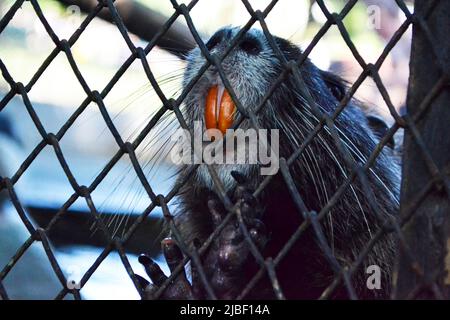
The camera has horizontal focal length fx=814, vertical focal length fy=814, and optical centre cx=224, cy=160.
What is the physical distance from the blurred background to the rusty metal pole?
1925mm

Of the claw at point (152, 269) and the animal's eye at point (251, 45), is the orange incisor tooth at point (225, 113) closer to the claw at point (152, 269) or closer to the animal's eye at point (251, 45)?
the animal's eye at point (251, 45)

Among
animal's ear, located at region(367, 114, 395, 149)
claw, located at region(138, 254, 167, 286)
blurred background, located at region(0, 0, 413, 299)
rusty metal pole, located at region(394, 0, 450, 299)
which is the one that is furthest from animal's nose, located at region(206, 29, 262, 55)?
animal's ear, located at region(367, 114, 395, 149)

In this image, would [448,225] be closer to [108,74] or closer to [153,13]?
[153,13]

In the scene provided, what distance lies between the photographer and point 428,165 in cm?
164

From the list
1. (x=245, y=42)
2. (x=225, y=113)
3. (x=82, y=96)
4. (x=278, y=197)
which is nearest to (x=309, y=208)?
(x=278, y=197)

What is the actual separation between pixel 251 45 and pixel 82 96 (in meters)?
5.24

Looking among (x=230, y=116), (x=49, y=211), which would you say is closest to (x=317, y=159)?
(x=230, y=116)

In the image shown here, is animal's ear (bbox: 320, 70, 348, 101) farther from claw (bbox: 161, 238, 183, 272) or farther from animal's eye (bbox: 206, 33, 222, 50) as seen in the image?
claw (bbox: 161, 238, 183, 272)

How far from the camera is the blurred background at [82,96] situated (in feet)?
14.8

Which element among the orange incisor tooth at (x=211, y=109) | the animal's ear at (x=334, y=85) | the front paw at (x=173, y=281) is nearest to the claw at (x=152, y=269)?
the front paw at (x=173, y=281)

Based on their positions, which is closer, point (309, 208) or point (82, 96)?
point (309, 208)

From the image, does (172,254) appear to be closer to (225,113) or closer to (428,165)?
(225,113)

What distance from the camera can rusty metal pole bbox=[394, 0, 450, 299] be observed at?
1.62 m

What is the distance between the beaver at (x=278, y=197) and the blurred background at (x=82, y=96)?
916 mm
